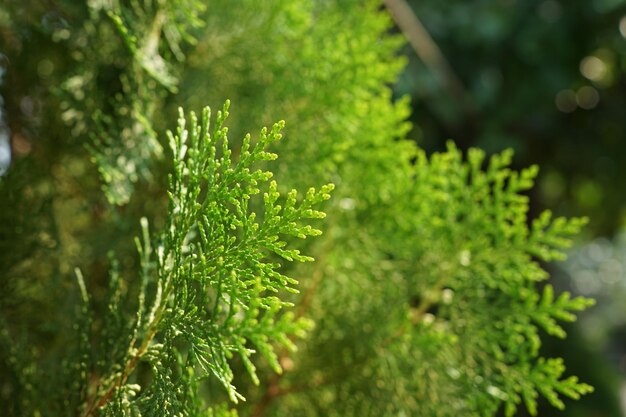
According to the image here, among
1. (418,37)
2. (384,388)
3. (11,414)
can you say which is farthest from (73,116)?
(418,37)

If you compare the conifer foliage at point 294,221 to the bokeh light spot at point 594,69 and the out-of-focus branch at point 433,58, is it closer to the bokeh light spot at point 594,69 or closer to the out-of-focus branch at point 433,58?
the out-of-focus branch at point 433,58

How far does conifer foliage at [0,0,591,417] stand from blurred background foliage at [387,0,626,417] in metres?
3.53

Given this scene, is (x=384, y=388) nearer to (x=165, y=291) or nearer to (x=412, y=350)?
(x=412, y=350)

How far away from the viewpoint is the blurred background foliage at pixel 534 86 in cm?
549

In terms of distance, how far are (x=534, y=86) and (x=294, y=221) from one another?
15.2 ft

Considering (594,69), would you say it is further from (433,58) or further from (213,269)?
(213,269)

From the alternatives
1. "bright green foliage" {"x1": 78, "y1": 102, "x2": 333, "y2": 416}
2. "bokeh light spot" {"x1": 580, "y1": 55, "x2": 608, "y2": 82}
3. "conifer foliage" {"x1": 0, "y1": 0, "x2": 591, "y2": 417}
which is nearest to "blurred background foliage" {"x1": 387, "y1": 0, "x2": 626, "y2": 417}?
"bokeh light spot" {"x1": 580, "y1": 55, "x2": 608, "y2": 82}

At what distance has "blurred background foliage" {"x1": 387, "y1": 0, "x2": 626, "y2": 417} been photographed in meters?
5.49

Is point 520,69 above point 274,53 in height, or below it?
above

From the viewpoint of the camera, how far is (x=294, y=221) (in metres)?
1.51

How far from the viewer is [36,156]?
185 cm

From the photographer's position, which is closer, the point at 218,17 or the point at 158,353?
the point at 158,353

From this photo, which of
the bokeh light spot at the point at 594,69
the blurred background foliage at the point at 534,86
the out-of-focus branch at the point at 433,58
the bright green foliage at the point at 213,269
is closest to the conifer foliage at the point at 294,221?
the bright green foliage at the point at 213,269

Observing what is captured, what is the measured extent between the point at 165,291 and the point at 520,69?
5291mm
